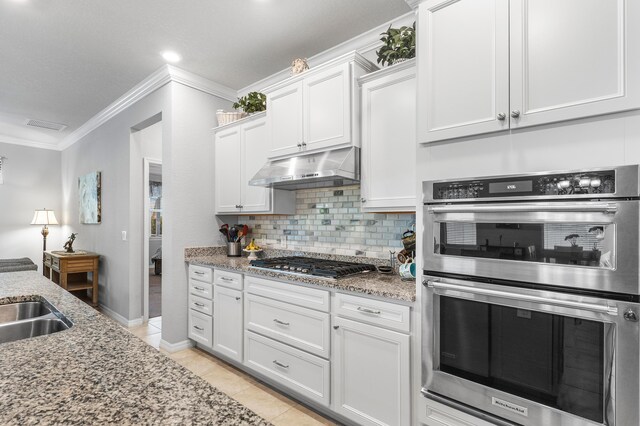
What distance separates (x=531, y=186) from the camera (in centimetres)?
144

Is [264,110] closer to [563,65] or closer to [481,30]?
[481,30]

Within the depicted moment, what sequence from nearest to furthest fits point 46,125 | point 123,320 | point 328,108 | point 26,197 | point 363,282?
point 363,282
point 328,108
point 123,320
point 46,125
point 26,197

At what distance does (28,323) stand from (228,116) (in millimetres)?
2536

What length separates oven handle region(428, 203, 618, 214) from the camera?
1.29 metres

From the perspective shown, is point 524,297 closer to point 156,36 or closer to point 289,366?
point 289,366

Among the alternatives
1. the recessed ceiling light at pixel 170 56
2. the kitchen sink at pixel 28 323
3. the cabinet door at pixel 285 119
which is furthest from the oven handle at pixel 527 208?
the recessed ceiling light at pixel 170 56

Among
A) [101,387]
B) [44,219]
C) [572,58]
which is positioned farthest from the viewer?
[44,219]

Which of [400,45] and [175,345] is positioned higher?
[400,45]

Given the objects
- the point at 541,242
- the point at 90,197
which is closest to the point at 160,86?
the point at 90,197

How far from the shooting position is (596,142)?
4.38 feet

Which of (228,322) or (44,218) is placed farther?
(44,218)

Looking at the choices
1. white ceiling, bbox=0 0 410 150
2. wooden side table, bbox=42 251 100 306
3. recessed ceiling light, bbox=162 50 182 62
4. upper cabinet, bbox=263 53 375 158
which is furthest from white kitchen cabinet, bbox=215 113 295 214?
wooden side table, bbox=42 251 100 306

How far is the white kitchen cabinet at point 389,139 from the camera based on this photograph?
7.01 ft

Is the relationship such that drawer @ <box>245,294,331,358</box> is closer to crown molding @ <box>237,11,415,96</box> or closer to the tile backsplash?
the tile backsplash
